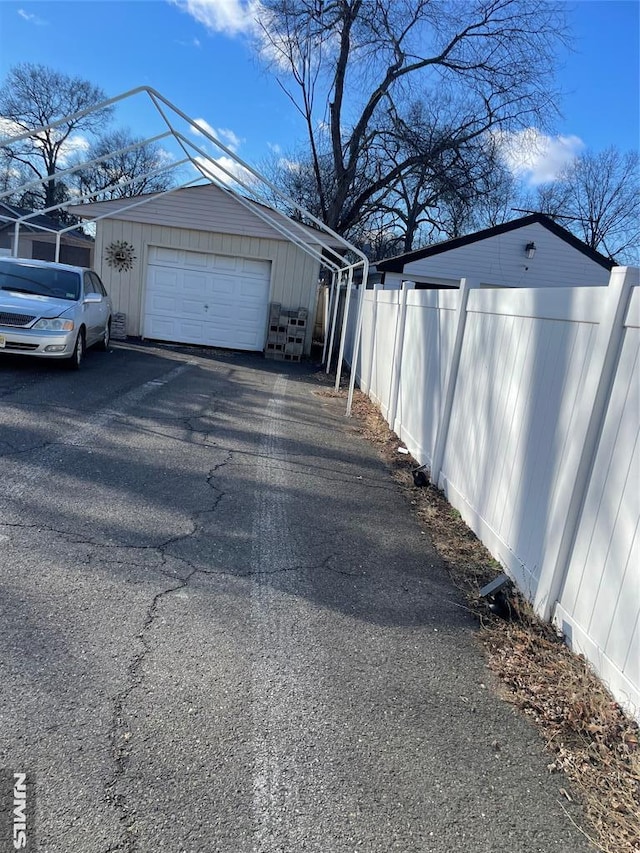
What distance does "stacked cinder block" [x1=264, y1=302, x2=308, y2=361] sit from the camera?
15398mm

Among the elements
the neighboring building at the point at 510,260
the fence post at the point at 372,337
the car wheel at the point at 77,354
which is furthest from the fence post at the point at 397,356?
the neighboring building at the point at 510,260

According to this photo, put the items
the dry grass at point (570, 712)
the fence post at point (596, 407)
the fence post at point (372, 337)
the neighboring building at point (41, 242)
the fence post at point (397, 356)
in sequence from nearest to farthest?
1. the dry grass at point (570, 712)
2. the fence post at point (596, 407)
3. the fence post at point (397, 356)
4. the fence post at point (372, 337)
5. the neighboring building at point (41, 242)

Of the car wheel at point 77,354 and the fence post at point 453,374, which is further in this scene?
the car wheel at point 77,354

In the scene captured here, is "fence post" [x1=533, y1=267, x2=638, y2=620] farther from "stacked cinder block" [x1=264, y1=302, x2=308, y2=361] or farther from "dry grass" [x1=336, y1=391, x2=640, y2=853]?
"stacked cinder block" [x1=264, y1=302, x2=308, y2=361]

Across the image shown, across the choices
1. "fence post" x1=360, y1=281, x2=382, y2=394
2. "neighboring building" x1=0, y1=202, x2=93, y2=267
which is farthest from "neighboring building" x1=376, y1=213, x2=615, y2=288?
"neighboring building" x1=0, y1=202, x2=93, y2=267

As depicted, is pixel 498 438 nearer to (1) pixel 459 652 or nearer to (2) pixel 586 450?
(2) pixel 586 450

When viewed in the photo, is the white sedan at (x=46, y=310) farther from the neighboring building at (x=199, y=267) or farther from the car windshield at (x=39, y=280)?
the neighboring building at (x=199, y=267)

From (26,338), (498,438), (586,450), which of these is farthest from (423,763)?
(26,338)

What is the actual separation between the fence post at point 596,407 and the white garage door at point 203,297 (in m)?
13.6

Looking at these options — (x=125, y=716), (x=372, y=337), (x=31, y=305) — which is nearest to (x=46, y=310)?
(x=31, y=305)

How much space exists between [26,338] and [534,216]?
54.0 feet

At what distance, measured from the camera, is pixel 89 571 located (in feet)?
10.9

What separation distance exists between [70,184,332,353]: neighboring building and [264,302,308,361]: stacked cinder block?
0.31m

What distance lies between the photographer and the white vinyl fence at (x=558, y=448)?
2.60 m
